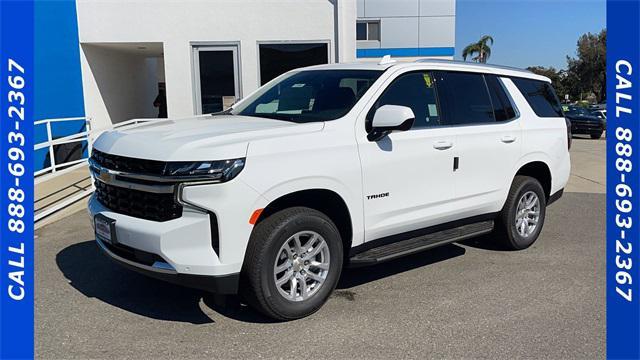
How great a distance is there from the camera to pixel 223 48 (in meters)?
11.4

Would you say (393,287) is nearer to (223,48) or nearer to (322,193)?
(322,193)

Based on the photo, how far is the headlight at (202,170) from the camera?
11.1ft

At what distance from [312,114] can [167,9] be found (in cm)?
828


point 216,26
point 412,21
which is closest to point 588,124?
point 412,21

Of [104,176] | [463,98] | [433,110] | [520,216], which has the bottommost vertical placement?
[520,216]

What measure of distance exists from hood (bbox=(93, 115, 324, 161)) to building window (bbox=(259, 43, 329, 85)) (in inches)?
283

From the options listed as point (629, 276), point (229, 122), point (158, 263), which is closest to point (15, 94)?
point (229, 122)

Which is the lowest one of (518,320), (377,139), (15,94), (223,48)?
(518,320)

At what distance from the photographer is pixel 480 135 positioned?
16.7 ft

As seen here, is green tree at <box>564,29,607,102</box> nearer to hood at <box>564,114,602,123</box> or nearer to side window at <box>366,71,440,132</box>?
hood at <box>564,114,602,123</box>

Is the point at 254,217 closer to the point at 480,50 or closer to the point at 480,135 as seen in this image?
the point at 480,135

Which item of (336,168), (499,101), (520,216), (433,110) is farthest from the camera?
(520,216)

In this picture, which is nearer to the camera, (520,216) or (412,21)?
(520,216)

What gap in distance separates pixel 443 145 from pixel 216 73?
7873 millimetres
